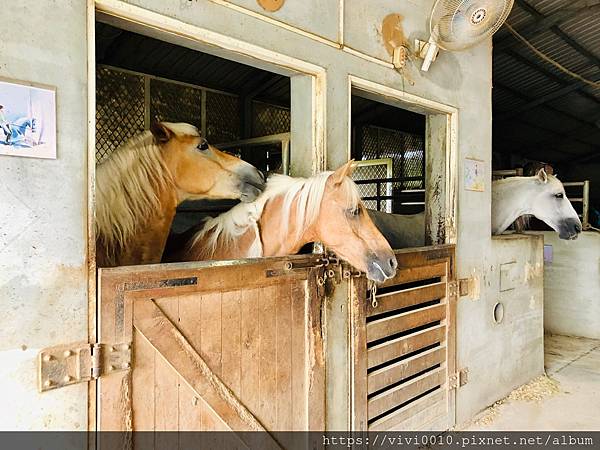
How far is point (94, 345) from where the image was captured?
50.4 inches

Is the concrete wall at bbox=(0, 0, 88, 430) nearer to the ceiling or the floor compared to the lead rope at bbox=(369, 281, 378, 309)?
nearer to the ceiling

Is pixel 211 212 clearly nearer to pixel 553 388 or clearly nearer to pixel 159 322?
pixel 159 322

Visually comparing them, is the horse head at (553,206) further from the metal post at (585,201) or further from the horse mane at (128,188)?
the horse mane at (128,188)

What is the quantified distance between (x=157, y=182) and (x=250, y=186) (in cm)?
39

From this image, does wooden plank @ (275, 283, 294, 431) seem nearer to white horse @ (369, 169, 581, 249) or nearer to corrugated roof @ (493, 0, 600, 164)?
white horse @ (369, 169, 581, 249)

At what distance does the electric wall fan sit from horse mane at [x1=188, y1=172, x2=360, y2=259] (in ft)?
3.88

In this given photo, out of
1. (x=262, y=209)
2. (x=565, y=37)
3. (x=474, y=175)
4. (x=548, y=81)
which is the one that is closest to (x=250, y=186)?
(x=262, y=209)

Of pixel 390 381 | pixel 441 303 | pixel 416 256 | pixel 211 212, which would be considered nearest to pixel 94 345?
pixel 390 381

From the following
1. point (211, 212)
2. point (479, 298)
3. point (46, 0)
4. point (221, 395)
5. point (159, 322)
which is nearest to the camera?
point (46, 0)

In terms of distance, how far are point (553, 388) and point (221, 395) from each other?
313cm

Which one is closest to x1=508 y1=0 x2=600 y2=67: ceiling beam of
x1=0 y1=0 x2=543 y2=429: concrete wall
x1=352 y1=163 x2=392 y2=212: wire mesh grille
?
x1=0 y1=0 x2=543 y2=429: concrete wall

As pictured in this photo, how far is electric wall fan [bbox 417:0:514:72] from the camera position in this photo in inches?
87.8

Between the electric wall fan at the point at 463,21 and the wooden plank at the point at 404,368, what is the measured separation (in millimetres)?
1736

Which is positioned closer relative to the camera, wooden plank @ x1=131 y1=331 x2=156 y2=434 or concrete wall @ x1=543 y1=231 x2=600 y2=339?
wooden plank @ x1=131 y1=331 x2=156 y2=434
